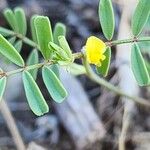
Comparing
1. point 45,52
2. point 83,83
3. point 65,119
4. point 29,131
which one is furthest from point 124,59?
point 45,52

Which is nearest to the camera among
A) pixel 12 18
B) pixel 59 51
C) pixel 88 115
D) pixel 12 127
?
pixel 59 51

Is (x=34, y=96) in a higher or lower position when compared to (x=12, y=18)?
lower

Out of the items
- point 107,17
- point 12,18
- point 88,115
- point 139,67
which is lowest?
point 88,115

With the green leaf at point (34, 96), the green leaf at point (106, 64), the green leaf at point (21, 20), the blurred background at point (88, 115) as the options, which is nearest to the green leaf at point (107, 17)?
the green leaf at point (106, 64)

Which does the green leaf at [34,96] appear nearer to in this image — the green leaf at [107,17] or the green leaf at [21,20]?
the green leaf at [107,17]

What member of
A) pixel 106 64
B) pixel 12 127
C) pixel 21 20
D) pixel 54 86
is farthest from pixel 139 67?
pixel 12 127

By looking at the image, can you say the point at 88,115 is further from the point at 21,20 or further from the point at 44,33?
the point at 44,33
